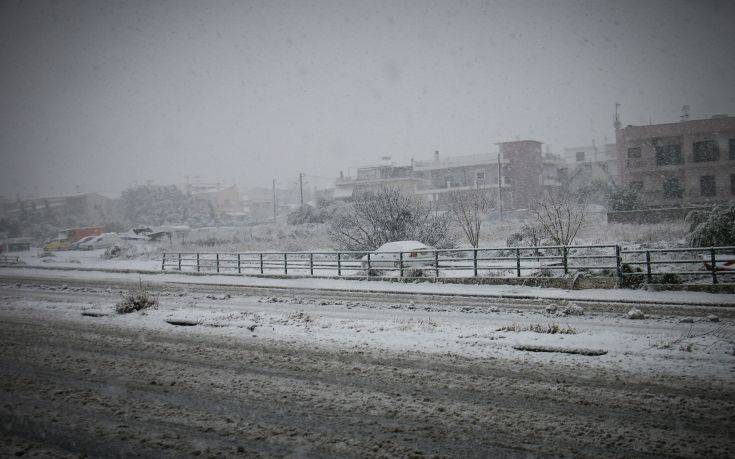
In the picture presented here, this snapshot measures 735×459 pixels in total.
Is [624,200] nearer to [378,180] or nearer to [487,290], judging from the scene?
[487,290]

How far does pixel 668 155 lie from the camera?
150ft

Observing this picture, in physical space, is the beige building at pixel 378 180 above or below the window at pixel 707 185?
above

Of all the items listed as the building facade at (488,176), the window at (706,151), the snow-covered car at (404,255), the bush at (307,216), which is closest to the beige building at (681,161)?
the window at (706,151)

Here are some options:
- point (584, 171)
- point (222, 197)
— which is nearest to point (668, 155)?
point (584, 171)

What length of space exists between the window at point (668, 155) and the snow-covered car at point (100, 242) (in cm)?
5876

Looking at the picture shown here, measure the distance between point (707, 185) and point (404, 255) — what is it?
39288mm

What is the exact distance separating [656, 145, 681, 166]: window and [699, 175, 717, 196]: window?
2767 millimetres

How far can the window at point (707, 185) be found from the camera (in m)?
43.4

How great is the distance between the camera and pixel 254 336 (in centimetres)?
942

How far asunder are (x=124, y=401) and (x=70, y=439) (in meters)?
1.02

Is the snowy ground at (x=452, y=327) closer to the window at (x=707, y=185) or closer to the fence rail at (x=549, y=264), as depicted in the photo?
the fence rail at (x=549, y=264)

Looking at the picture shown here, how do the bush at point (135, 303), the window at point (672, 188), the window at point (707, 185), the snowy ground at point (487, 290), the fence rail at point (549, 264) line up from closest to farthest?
the snowy ground at point (487, 290) < the bush at point (135, 303) < the fence rail at point (549, 264) < the window at point (707, 185) < the window at point (672, 188)

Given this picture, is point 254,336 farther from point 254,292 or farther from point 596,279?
point 596,279

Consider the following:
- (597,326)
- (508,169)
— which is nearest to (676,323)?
(597,326)
